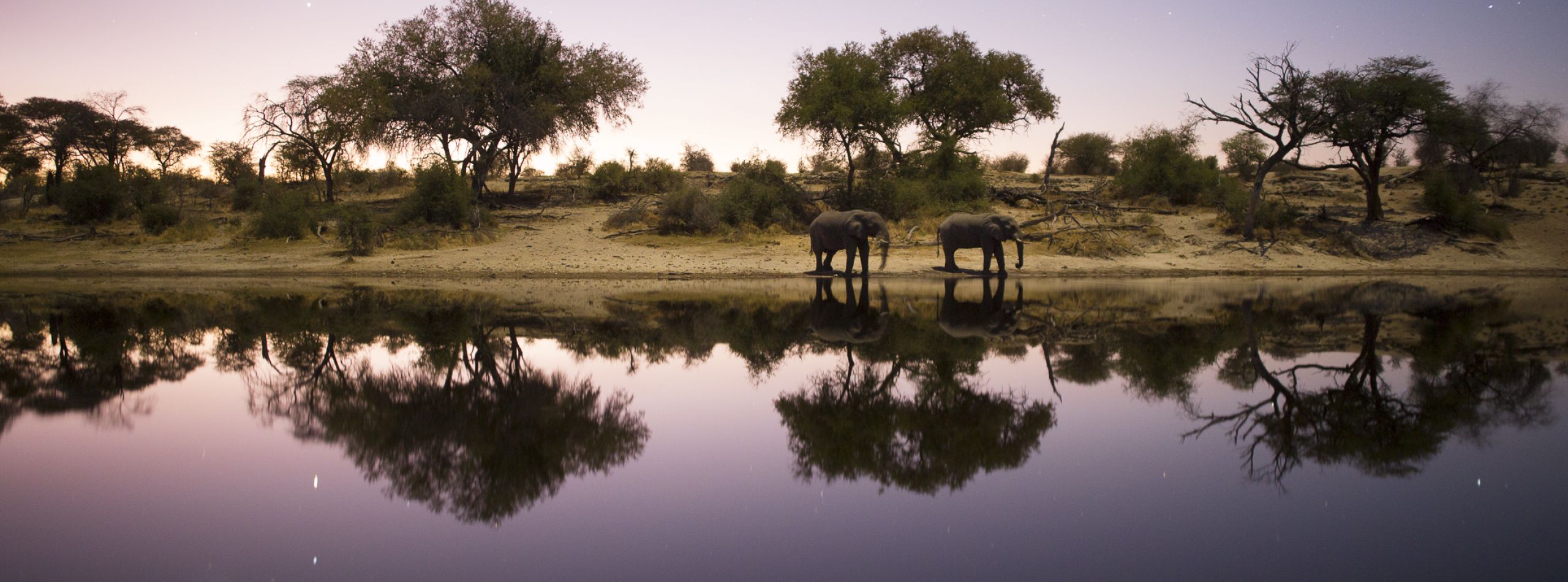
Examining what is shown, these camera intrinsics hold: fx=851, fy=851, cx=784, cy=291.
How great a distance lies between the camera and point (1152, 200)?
3092 cm

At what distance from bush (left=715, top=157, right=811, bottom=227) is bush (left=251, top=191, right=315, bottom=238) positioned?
41.8ft

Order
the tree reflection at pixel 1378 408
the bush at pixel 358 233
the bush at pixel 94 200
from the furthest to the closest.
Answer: the bush at pixel 94 200 < the bush at pixel 358 233 < the tree reflection at pixel 1378 408

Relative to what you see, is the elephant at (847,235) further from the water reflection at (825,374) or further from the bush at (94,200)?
the bush at (94,200)

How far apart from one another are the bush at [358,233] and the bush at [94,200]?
392 inches

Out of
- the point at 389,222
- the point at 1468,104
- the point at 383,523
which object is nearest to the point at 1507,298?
the point at 1468,104

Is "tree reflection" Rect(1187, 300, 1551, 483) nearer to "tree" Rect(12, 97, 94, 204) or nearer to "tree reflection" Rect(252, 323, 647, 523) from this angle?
"tree reflection" Rect(252, 323, 647, 523)

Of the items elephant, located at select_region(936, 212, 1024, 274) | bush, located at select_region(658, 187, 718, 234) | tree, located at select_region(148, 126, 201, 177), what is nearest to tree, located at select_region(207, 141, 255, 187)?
tree, located at select_region(148, 126, 201, 177)

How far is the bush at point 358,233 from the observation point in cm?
2419

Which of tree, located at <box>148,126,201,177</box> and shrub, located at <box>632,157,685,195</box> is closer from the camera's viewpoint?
shrub, located at <box>632,157,685,195</box>

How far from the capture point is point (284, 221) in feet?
84.6

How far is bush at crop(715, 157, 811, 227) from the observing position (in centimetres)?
2747

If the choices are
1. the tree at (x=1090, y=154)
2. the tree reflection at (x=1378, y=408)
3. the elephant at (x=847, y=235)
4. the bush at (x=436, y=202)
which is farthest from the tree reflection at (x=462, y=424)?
the tree at (x=1090, y=154)

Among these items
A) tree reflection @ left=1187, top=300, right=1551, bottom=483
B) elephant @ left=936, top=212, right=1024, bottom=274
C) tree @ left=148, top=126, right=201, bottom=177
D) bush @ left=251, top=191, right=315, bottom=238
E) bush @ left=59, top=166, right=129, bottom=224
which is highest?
tree @ left=148, top=126, right=201, bottom=177

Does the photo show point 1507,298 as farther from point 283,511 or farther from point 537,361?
point 283,511
